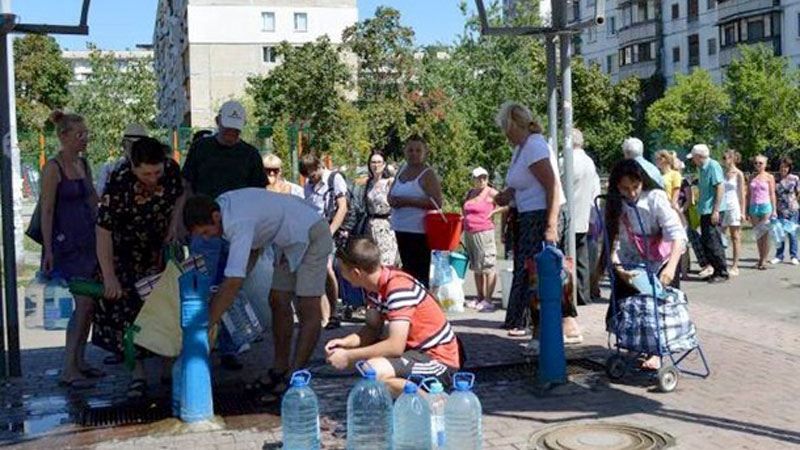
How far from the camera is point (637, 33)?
7450cm

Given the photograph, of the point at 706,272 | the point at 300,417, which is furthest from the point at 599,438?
the point at 706,272

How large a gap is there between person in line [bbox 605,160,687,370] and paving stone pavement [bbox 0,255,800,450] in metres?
0.66

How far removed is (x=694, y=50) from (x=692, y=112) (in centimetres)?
1640

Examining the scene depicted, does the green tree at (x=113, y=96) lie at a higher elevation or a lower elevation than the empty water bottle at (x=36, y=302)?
higher

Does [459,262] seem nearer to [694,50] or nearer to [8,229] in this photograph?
[8,229]

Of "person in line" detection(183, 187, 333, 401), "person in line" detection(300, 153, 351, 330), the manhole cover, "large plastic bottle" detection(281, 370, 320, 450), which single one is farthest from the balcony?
"large plastic bottle" detection(281, 370, 320, 450)

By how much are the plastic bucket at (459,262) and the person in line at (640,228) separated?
3.59m

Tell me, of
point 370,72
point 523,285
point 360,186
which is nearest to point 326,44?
point 370,72

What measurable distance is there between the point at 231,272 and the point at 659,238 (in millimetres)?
3223

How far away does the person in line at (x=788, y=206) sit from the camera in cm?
1484

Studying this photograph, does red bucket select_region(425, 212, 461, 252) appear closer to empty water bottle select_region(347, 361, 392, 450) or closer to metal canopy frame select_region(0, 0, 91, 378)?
metal canopy frame select_region(0, 0, 91, 378)

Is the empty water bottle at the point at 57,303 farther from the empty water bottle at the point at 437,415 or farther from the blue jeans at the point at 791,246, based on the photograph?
the blue jeans at the point at 791,246

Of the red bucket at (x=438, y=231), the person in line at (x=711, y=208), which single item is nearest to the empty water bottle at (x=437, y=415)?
the red bucket at (x=438, y=231)

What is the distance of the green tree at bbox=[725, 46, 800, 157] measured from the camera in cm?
4834
